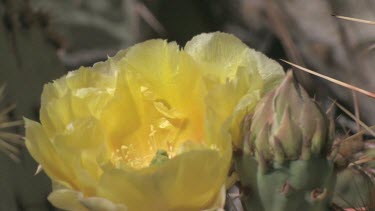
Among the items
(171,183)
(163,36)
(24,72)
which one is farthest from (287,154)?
(163,36)

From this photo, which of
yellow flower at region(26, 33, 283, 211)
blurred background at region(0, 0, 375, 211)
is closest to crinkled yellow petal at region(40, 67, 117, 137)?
yellow flower at region(26, 33, 283, 211)

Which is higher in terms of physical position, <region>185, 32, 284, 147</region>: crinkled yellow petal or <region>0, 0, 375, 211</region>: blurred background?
<region>185, 32, 284, 147</region>: crinkled yellow petal

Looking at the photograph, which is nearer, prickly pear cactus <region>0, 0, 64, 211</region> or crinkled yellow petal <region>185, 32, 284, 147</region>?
crinkled yellow petal <region>185, 32, 284, 147</region>

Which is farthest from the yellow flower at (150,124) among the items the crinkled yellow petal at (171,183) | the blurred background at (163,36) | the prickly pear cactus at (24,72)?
the prickly pear cactus at (24,72)

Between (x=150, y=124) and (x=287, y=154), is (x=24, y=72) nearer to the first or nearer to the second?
(x=150, y=124)

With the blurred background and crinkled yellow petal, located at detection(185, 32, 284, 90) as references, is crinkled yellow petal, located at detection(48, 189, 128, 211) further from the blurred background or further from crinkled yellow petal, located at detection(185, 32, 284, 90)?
the blurred background

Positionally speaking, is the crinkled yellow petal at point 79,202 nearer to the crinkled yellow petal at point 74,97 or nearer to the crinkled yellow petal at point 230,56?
the crinkled yellow petal at point 74,97
